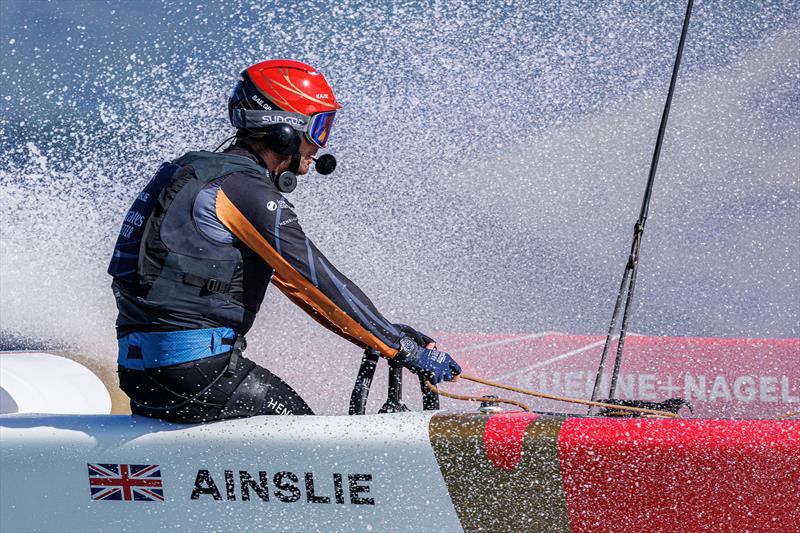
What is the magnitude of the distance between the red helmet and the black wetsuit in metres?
0.16

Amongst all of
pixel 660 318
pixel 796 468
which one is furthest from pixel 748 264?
pixel 796 468

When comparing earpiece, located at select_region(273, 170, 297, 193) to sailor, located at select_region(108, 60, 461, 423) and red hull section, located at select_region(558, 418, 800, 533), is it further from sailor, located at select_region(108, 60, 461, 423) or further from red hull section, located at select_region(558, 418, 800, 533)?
red hull section, located at select_region(558, 418, 800, 533)

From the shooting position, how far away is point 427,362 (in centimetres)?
225

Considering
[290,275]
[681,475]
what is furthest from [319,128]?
[681,475]

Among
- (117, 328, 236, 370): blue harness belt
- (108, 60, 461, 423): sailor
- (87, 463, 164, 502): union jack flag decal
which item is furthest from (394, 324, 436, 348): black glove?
(87, 463, 164, 502): union jack flag decal

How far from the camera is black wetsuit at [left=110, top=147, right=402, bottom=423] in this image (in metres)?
2.12

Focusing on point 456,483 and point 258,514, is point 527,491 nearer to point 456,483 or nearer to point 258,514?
point 456,483

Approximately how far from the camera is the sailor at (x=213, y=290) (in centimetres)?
213

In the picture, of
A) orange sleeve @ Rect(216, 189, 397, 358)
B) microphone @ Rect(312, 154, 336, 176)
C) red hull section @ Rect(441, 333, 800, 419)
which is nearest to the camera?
orange sleeve @ Rect(216, 189, 397, 358)

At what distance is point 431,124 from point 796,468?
6.20 m

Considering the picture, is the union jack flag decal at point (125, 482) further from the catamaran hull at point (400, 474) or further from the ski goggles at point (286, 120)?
the ski goggles at point (286, 120)

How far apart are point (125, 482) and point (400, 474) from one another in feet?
2.16

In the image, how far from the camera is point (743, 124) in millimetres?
7781

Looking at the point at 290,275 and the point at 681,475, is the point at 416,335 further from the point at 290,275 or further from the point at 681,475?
the point at 681,475
